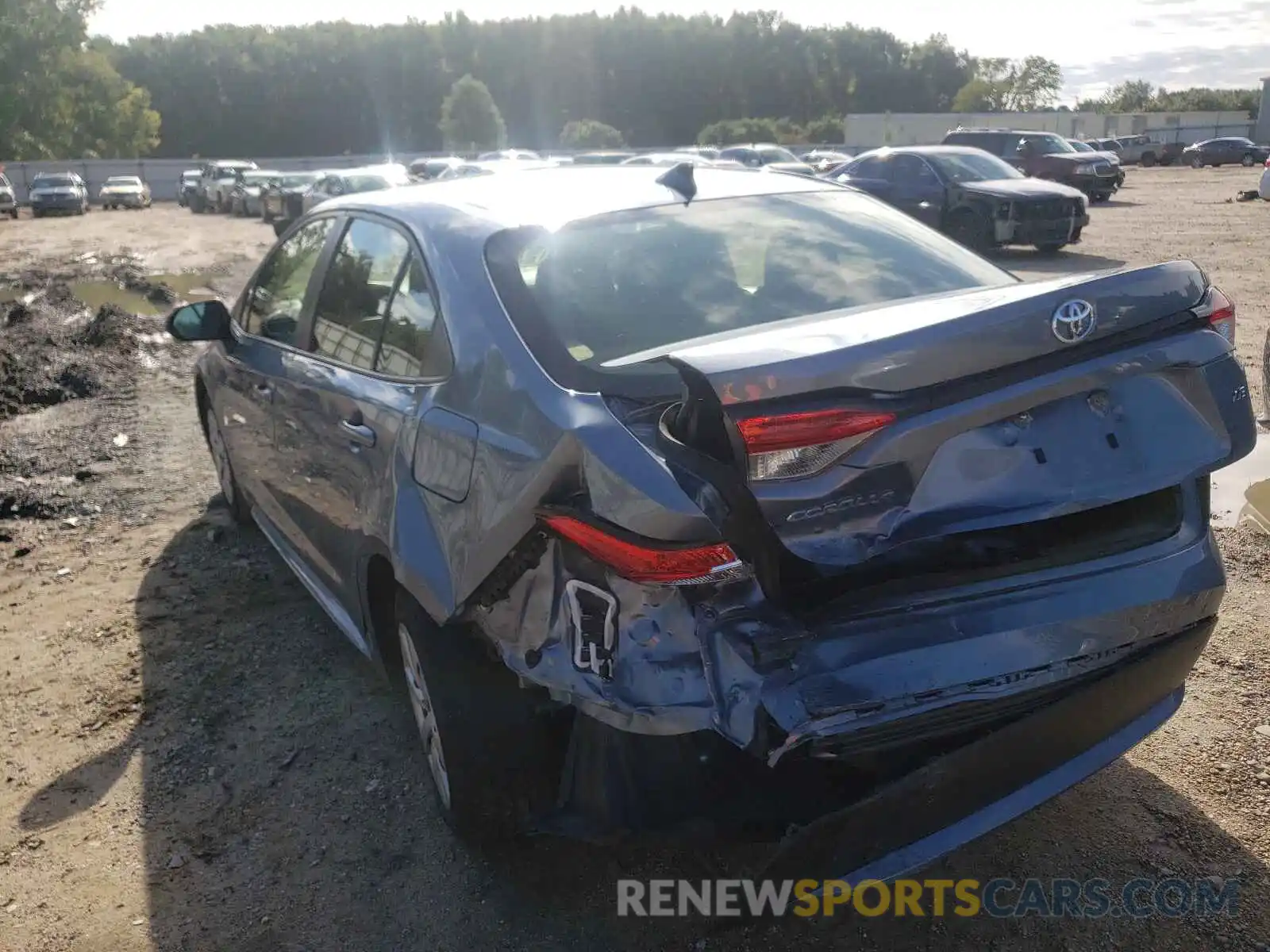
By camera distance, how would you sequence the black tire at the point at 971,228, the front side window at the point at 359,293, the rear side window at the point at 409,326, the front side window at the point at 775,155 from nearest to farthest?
1. the rear side window at the point at 409,326
2. the front side window at the point at 359,293
3. the black tire at the point at 971,228
4. the front side window at the point at 775,155

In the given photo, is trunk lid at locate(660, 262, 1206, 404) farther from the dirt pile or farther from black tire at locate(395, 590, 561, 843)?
the dirt pile

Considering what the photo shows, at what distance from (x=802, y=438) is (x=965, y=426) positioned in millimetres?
353

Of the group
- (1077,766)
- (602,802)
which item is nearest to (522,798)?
(602,802)

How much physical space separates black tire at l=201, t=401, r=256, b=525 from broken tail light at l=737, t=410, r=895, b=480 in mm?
3801

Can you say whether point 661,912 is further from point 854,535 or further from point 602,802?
point 854,535

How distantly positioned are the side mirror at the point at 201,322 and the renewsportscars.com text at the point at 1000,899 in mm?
3060

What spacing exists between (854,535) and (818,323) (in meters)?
0.58

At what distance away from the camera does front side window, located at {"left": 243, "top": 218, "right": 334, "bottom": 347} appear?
394 centimetres

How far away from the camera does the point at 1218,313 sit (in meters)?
2.38

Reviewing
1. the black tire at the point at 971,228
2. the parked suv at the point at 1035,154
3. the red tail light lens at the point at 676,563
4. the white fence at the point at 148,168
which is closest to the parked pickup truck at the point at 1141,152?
the parked suv at the point at 1035,154

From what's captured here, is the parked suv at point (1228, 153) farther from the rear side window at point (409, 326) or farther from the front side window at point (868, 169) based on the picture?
the rear side window at point (409, 326)

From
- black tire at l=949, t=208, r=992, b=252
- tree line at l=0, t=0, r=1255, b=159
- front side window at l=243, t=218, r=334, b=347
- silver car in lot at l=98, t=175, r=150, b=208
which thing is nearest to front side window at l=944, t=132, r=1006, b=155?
black tire at l=949, t=208, r=992, b=252

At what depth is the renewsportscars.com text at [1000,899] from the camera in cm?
251

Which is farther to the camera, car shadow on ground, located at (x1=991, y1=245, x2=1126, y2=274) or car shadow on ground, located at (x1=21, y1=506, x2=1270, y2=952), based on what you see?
car shadow on ground, located at (x1=991, y1=245, x2=1126, y2=274)
